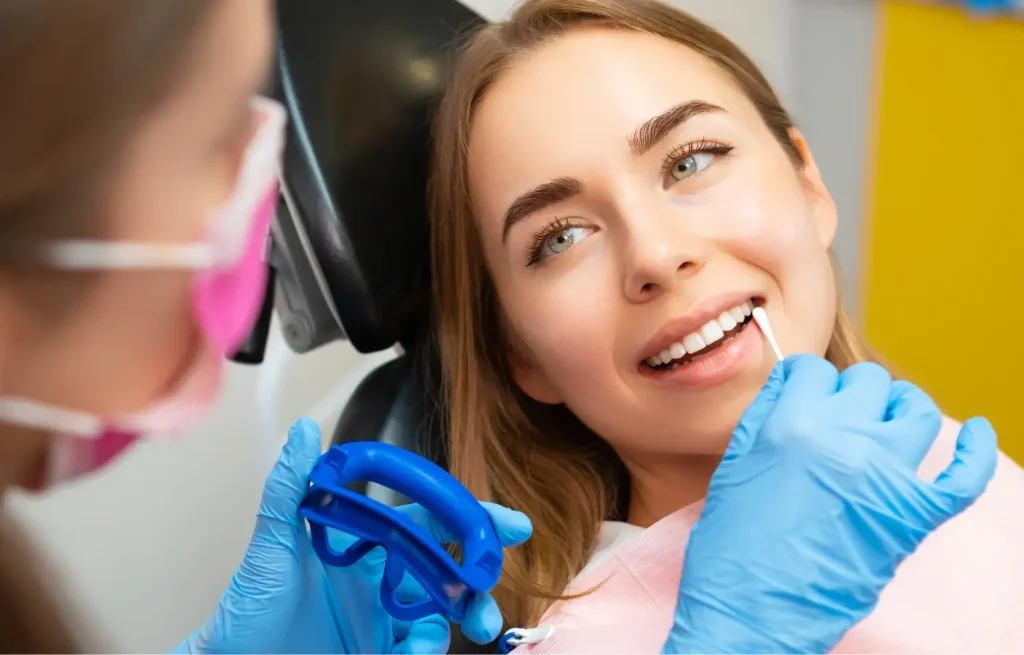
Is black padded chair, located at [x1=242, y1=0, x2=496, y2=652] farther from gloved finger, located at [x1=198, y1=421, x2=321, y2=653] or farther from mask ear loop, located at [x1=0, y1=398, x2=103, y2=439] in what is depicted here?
mask ear loop, located at [x1=0, y1=398, x2=103, y2=439]

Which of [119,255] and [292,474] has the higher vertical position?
[119,255]

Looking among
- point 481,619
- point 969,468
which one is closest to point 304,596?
point 481,619

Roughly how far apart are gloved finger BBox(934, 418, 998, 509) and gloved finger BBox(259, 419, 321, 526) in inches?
23.1

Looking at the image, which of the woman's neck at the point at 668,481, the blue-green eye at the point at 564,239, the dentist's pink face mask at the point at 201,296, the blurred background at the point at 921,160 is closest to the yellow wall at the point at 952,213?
the blurred background at the point at 921,160

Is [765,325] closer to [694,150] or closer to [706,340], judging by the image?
[706,340]

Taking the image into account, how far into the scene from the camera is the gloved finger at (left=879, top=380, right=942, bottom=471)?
0.75 m

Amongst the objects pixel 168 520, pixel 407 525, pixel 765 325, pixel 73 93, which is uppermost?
pixel 73 93

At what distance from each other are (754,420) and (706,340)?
12cm

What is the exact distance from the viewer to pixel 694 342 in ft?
2.94

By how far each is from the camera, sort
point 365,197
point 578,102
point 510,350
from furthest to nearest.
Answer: point 510,350 → point 365,197 → point 578,102

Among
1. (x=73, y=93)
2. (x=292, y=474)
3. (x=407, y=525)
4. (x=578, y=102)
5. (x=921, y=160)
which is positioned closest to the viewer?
(x=73, y=93)

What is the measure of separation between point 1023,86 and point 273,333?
5.17 ft

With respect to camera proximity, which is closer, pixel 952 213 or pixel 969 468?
pixel 969 468

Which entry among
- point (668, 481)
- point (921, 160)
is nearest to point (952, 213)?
point (921, 160)
